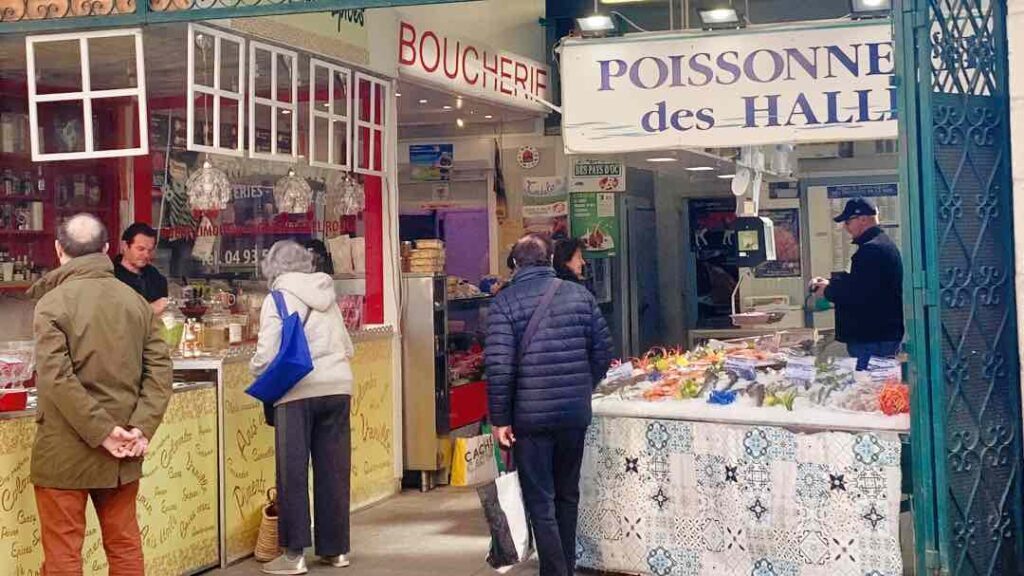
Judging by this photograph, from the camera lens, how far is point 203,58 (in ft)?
26.7

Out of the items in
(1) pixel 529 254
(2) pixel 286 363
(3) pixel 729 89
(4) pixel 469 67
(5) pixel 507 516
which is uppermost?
(4) pixel 469 67

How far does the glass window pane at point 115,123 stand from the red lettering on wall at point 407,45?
2188 mm

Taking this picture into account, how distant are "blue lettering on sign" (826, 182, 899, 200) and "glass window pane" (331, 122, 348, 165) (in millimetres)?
5959

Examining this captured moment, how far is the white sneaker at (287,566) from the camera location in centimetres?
705

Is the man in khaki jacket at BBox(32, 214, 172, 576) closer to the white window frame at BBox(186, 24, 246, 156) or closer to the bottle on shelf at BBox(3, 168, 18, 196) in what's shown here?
the white window frame at BBox(186, 24, 246, 156)

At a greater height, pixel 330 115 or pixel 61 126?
A: pixel 61 126

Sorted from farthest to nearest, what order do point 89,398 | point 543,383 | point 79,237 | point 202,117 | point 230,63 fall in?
point 202,117 < point 230,63 < point 543,383 < point 79,237 < point 89,398

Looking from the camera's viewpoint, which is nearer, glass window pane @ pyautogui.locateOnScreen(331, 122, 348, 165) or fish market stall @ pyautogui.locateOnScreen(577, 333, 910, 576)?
fish market stall @ pyautogui.locateOnScreen(577, 333, 910, 576)

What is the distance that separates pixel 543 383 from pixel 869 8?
2.30 m

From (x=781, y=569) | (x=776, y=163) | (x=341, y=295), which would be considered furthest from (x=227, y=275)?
(x=781, y=569)

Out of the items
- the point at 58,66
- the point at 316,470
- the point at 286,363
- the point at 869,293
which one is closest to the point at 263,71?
the point at 58,66

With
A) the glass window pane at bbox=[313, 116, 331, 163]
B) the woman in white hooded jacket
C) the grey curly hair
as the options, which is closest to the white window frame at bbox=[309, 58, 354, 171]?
the glass window pane at bbox=[313, 116, 331, 163]

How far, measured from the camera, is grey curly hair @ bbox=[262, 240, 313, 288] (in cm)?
701

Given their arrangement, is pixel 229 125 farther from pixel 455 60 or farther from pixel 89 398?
pixel 89 398
